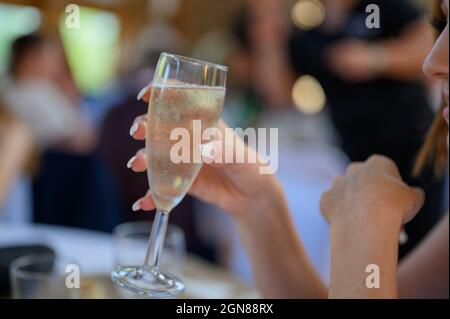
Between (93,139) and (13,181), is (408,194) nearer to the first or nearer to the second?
(13,181)

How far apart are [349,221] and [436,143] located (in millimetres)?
258

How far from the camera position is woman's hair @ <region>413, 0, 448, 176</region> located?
0.62m

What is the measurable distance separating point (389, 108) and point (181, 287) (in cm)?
145

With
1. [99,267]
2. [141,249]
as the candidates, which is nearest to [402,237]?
[141,249]

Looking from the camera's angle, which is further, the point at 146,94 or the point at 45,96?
the point at 45,96

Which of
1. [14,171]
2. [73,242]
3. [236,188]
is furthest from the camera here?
[14,171]

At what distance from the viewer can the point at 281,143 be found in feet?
8.14

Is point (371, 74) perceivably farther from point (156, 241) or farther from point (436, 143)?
point (156, 241)

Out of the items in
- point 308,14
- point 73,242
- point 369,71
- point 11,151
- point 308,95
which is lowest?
point 73,242

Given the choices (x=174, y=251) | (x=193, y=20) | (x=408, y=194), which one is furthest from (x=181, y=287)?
(x=193, y=20)

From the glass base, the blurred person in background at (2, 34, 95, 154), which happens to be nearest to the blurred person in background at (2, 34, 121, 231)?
the blurred person in background at (2, 34, 95, 154)

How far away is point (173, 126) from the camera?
0.53 m

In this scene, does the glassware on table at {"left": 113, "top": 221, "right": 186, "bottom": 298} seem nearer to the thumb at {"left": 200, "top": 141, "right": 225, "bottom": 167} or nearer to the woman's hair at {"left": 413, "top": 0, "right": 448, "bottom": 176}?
the thumb at {"left": 200, "top": 141, "right": 225, "bottom": 167}

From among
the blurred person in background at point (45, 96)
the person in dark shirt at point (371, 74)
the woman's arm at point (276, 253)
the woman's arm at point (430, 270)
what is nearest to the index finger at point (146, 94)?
the woman's arm at point (276, 253)
